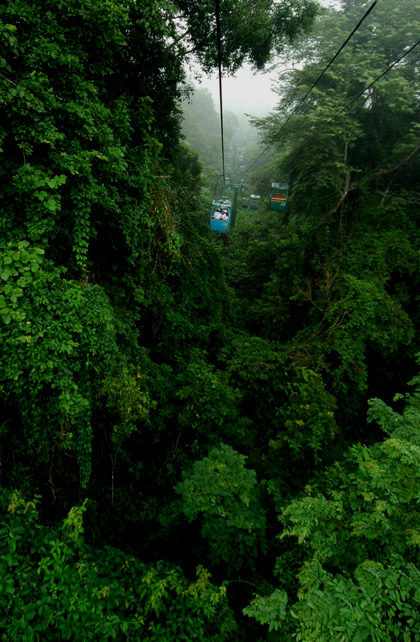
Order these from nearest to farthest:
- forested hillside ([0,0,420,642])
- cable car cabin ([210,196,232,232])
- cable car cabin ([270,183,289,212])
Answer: forested hillside ([0,0,420,642]) < cable car cabin ([210,196,232,232]) < cable car cabin ([270,183,289,212])

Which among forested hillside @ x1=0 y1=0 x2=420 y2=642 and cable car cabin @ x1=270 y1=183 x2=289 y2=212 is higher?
cable car cabin @ x1=270 y1=183 x2=289 y2=212

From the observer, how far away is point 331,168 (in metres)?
11.0

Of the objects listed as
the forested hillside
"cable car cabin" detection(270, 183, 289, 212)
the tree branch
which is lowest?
the forested hillside

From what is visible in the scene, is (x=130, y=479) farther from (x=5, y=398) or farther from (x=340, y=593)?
(x=340, y=593)

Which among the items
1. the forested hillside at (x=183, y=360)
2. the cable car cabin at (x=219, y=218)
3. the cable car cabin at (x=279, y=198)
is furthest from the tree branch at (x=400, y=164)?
the cable car cabin at (x=219, y=218)

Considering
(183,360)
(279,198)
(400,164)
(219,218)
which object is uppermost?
(400,164)

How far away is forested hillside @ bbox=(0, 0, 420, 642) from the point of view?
8.97 feet

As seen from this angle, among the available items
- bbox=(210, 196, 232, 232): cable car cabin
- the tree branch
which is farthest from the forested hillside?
bbox=(210, 196, 232, 232): cable car cabin

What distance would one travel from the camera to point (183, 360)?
762cm

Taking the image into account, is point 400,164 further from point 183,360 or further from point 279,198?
point 183,360

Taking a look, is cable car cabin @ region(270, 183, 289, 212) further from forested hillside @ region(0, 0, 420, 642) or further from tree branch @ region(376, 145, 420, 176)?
tree branch @ region(376, 145, 420, 176)

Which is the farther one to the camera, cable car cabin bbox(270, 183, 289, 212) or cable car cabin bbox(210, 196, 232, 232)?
cable car cabin bbox(270, 183, 289, 212)

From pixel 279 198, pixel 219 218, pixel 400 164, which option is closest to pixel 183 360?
pixel 219 218

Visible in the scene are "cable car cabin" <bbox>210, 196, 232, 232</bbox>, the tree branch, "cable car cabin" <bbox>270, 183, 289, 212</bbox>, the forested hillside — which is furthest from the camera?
"cable car cabin" <bbox>270, 183, 289, 212</bbox>
